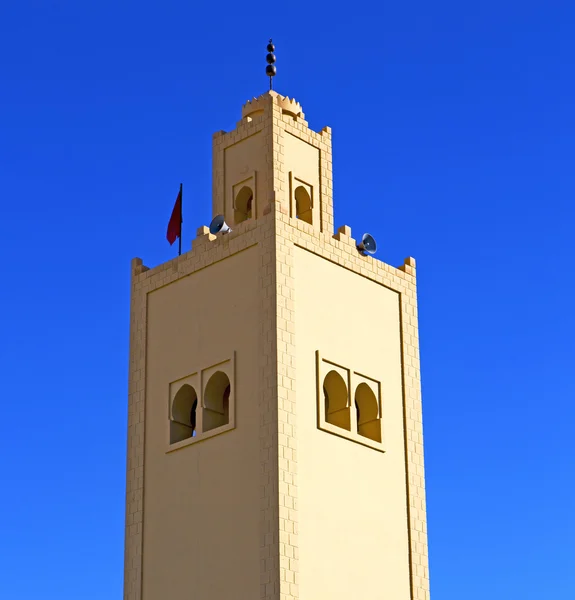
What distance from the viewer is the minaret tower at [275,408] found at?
19859 millimetres

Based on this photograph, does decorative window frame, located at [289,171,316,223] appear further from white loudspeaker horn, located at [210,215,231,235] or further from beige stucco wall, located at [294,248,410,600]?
beige stucco wall, located at [294,248,410,600]

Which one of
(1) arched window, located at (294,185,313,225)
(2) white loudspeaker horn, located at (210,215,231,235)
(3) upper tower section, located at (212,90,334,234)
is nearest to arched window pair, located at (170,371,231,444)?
(2) white loudspeaker horn, located at (210,215,231,235)

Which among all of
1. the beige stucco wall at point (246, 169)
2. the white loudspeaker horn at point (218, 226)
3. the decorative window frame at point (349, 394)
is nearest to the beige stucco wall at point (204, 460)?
the white loudspeaker horn at point (218, 226)

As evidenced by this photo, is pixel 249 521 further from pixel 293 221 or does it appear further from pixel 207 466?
pixel 293 221

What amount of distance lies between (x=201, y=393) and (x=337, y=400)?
2.11 metres

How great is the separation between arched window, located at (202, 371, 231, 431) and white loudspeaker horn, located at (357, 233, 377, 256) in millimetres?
3179

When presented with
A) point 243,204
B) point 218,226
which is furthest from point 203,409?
point 243,204

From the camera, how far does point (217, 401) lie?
2142 cm

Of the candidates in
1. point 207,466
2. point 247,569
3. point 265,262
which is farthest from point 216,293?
point 247,569

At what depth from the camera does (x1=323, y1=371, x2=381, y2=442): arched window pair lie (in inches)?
842

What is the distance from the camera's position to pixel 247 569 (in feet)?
64.0

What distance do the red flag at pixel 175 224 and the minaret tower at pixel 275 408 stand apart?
0.79 meters

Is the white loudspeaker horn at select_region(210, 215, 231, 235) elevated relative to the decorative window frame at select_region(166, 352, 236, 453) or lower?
elevated

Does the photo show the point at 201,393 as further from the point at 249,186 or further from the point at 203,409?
the point at 249,186
